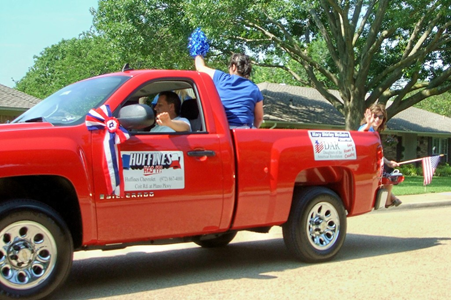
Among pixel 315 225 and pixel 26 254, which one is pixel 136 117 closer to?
pixel 26 254

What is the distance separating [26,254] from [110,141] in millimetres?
1096

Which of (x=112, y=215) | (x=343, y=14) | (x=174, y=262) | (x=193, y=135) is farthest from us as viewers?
(x=343, y=14)

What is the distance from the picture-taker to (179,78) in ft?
19.1

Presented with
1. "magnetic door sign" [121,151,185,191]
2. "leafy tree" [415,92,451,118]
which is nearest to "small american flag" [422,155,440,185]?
"magnetic door sign" [121,151,185,191]

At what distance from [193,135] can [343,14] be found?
16878 mm

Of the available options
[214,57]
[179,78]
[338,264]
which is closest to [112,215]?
[179,78]

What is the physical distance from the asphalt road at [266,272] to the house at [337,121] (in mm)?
22078

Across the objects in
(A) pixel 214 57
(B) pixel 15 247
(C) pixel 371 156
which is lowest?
(B) pixel 15 247

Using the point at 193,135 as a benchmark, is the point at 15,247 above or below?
below

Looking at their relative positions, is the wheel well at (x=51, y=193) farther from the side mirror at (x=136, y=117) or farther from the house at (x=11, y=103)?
the house at (x=11, y=103)

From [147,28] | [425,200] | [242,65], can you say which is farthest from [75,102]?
[147,28]

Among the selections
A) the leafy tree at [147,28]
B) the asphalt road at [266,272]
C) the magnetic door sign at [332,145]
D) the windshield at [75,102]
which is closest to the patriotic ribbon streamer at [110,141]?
the windshield at [75,102]

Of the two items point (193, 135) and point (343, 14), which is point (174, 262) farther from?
point (343, 14)

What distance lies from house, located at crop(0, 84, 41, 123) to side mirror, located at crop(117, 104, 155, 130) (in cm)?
1762
